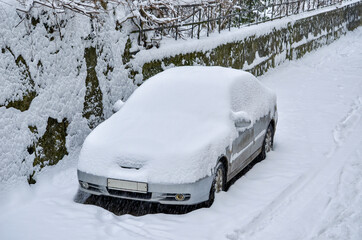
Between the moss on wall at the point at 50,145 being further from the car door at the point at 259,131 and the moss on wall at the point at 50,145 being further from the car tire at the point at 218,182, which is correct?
the car door at the point at 259,131

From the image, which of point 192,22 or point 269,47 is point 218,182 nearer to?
point 192,22

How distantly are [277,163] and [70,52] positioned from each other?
3797 mm

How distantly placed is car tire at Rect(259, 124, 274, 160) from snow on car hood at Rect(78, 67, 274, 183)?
2.30 feet

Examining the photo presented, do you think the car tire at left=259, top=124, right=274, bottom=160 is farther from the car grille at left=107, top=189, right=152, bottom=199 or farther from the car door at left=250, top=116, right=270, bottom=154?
the car grille at left=107, top=189, right=152, bottom=199

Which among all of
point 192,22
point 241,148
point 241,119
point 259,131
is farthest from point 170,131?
point 192,22

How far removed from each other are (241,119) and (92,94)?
9.54ft

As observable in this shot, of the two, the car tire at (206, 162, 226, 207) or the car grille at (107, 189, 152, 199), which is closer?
the car grille at (107, 189, 152, 199)

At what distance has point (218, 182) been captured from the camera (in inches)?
271

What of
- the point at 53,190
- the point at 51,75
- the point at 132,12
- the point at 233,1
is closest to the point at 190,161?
the point at 53,190

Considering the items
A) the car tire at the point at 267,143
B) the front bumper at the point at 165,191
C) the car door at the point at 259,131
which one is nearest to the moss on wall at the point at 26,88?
the front bumper at the point at 165,191

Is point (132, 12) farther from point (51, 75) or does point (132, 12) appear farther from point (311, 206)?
point (311, 206)

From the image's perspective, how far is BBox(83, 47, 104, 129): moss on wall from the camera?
884 centimetres

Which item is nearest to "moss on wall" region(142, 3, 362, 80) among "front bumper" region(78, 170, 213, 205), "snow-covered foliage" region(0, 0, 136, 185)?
"snow-covered foliage" region(0, 0, 136, 185)

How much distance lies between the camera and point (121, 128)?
702 cm
